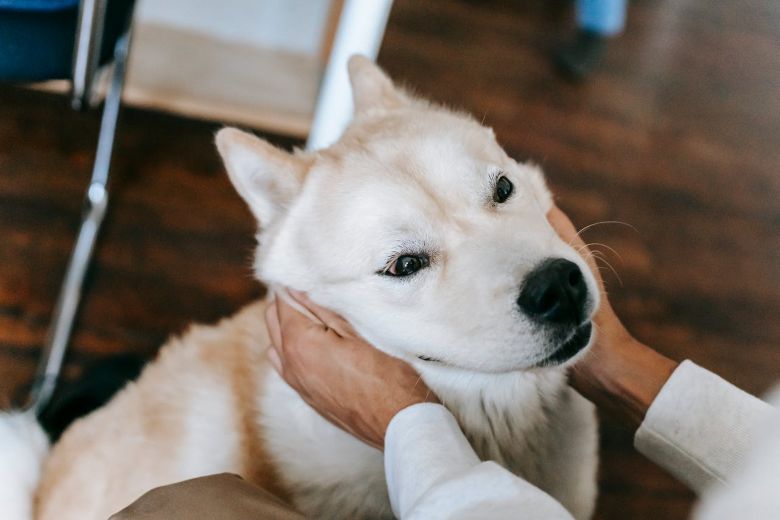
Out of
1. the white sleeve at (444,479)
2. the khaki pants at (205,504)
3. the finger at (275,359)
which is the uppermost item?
the white sleeve at (444,479)

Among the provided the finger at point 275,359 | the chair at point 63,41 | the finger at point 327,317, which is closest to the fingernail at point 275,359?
the finger at point 275,359

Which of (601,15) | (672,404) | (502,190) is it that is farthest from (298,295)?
(601,15)

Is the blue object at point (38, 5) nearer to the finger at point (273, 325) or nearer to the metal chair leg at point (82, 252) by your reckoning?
the metal chair leg at point (82, 252)

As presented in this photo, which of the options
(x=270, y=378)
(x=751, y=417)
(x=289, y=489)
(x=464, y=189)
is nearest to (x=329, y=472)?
(x=289, y=489)

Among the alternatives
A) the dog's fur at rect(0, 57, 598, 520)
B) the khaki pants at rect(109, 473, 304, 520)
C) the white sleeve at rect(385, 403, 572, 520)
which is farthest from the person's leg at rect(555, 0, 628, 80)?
the khaki pants at rect(109, 473, 304, 520)

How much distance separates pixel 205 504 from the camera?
0.92 meters

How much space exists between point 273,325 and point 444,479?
0.57 m

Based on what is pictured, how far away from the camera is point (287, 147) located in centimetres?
260

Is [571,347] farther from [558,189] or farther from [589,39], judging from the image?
[589,39]

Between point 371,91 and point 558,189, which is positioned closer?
point 371,91

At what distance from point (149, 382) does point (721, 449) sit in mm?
1094

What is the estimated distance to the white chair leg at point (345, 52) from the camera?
1970 mm

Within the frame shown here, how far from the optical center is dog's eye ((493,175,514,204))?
49.3 inches

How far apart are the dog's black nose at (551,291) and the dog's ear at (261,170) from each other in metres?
0.46
